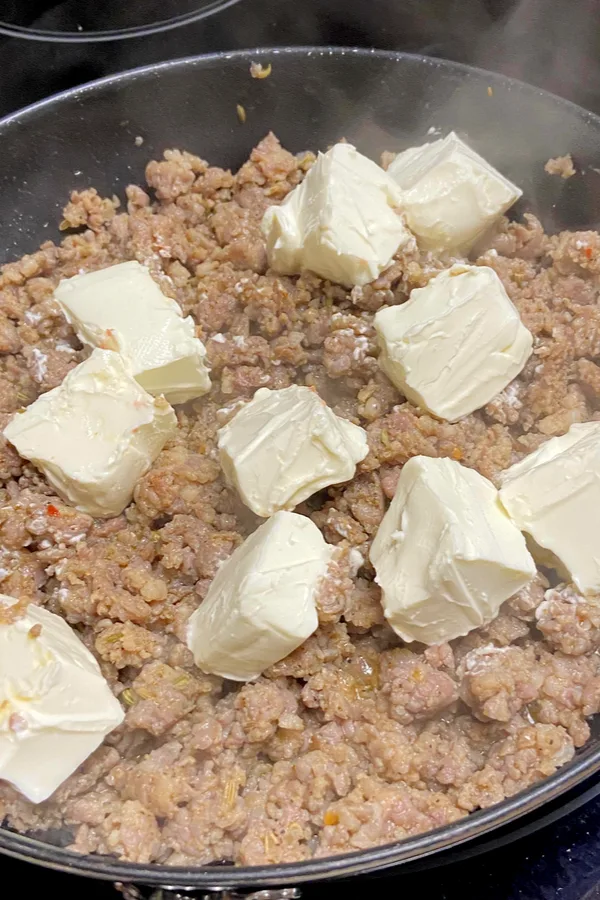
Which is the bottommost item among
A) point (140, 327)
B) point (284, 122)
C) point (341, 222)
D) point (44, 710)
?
point (44, 710)

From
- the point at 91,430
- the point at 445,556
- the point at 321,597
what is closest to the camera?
the point at 445,556

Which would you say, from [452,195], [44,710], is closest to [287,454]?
[44,710]

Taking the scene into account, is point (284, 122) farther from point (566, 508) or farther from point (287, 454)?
point (566, 508)

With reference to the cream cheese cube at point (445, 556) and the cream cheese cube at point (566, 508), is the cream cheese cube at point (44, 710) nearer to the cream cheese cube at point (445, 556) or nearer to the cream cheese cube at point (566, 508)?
the cream cheese cube at point (445, 556)

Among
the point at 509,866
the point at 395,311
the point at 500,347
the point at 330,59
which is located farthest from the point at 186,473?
the point at 330,59

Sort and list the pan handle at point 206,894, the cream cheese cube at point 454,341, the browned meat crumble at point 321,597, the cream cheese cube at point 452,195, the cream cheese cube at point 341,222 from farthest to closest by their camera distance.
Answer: the cream cheese cube at point 452,195 < the cream cheese cube at point 341,222 < the cream cheese cube at point 454,341 < the browned meat crumble at point 321,597 < the pan handle at point 206,894

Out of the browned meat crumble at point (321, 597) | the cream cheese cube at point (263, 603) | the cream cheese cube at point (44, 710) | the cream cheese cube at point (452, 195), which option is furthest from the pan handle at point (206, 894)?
the cream cheese cube at point (452, 195)

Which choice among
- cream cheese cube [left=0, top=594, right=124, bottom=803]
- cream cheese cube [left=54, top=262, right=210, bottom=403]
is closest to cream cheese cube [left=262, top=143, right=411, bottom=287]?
cream cheese cube [left=54, top=262, right=210, bottom=403]
